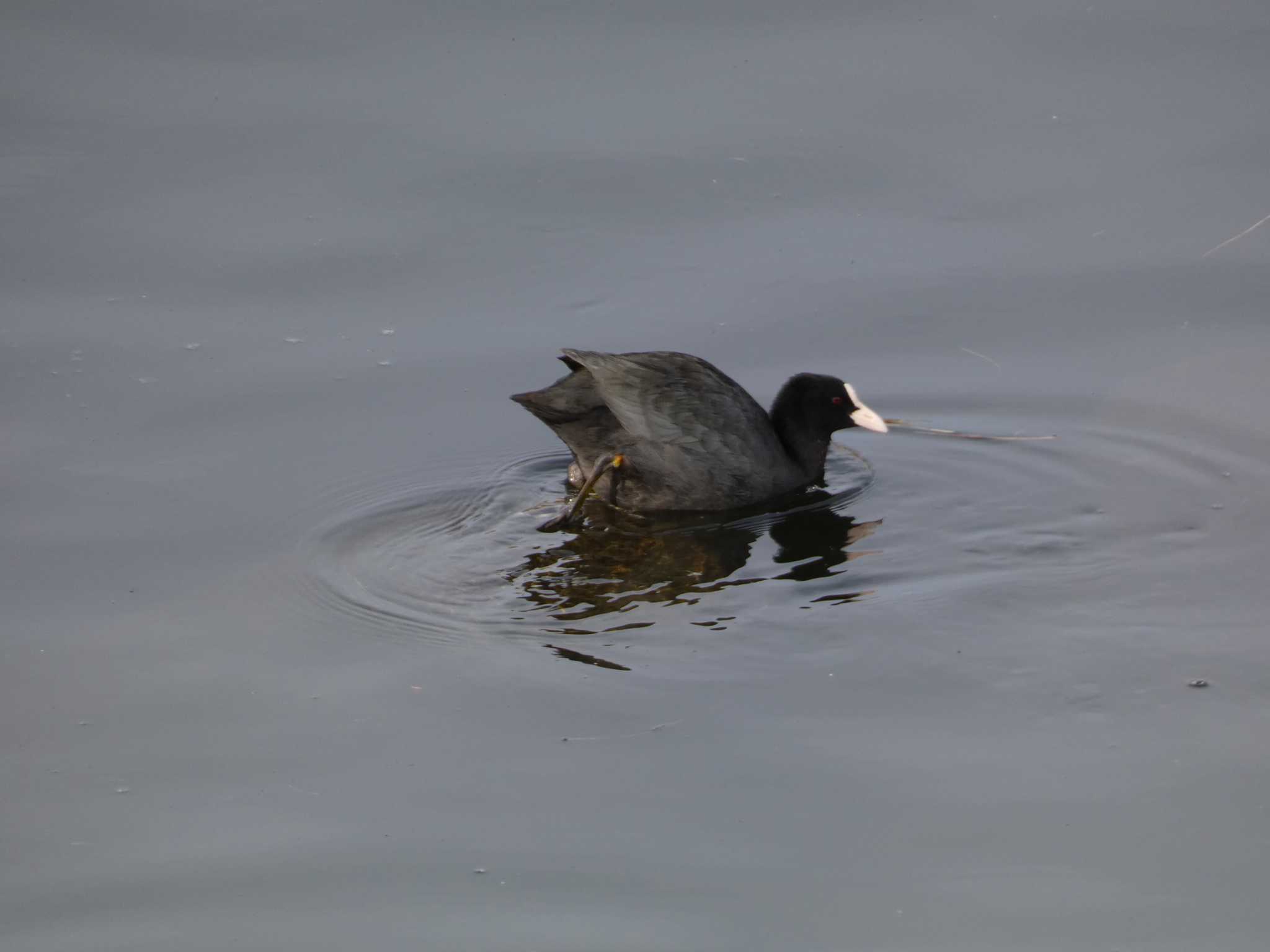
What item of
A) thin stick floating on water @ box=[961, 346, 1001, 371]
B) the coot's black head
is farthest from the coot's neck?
thin stick floating on water @ box=[961, 346, 1001, 371]

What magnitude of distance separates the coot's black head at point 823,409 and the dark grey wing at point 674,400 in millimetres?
187

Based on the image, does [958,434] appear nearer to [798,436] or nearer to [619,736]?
[798,436]

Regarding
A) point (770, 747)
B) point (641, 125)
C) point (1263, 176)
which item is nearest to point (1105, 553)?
point (770, 747)

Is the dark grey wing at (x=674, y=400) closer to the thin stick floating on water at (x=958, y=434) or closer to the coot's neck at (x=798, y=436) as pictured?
the coot's neck at (x=798, y=436)

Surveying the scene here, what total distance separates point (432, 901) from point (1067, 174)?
5755 mm

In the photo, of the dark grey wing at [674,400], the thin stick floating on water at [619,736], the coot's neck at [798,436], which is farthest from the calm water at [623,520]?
the dark grey wing at [674,400]

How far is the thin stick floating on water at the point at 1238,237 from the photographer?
27.0 ft

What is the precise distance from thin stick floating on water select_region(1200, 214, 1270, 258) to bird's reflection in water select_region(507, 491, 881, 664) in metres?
2.32

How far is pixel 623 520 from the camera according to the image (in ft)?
23.0

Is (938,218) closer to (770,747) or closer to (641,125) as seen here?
(641,125)

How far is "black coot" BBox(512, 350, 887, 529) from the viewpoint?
7090 millimetres

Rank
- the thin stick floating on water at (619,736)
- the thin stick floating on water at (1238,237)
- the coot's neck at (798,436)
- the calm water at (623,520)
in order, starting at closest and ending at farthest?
1. the calm water at (623,520)
2. the thin stick floating on water at (619,736)
3. the coot's neck at (798,436)
4. the thin stick floating on water at (1238,237)

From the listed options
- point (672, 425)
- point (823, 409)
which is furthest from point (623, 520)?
point (823, 409)

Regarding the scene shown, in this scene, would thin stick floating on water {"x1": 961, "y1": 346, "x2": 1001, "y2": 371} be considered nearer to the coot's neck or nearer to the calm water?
the calm water
